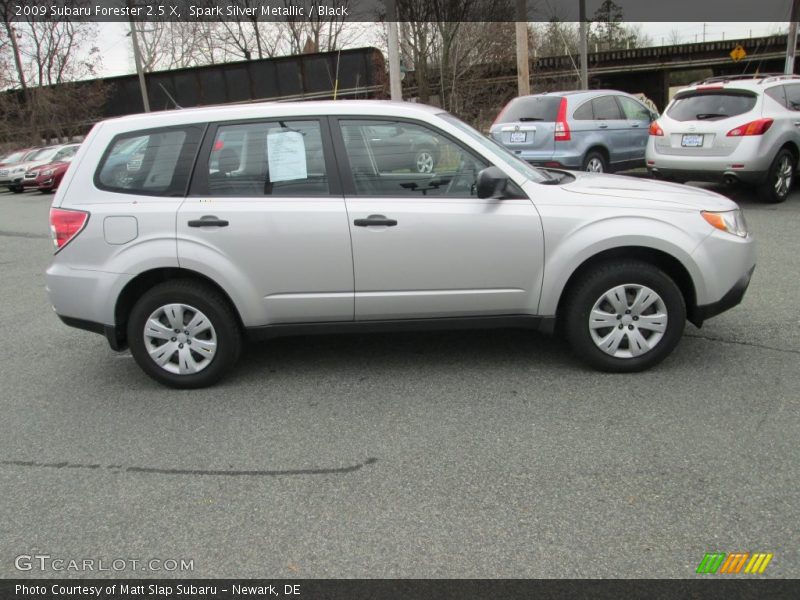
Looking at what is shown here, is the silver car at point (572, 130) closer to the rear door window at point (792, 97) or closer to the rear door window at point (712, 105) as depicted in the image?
the rear door window at point (712, 105)

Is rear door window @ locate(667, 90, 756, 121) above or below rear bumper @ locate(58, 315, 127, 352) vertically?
above

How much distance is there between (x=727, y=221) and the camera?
4242 mm

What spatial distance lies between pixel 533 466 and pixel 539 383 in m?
1.04

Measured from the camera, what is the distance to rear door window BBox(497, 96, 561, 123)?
11.0m

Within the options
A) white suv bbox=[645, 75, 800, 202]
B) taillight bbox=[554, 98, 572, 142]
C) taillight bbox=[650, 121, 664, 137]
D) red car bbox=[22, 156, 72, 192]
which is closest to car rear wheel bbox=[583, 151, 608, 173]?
taillight bbox=[554, 98, 572, 142]

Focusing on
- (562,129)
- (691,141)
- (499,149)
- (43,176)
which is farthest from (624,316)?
(43,176)

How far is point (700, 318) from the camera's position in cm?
432

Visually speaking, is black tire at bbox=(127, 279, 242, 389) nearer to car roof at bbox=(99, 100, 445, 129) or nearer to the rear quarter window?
the rear quarter window

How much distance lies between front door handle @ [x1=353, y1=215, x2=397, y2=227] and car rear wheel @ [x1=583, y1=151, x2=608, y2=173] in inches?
306

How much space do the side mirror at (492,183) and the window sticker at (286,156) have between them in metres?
1.11

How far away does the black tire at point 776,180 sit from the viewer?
9581 millimetres

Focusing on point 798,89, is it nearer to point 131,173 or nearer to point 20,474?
point 131,173

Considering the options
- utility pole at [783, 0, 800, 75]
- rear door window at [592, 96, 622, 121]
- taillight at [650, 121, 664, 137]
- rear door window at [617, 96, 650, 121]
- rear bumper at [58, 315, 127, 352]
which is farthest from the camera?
utility pole at [783, 0, 800, 75]

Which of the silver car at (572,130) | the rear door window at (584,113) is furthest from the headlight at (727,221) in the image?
the rear door window at (584,113)
